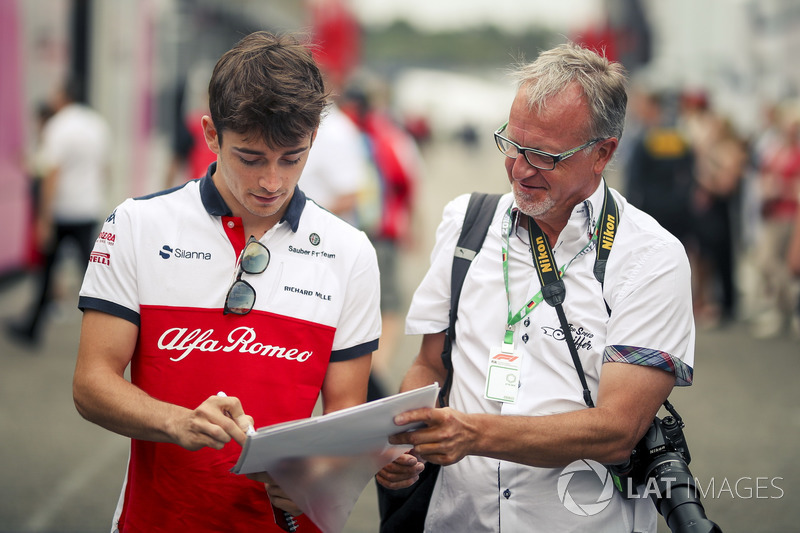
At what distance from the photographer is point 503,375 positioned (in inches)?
92.6

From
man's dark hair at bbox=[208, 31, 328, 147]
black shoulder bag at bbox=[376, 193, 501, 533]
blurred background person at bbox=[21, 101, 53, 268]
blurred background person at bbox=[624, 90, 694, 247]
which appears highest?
man's dark hair at bbox=[208, 31, 328, 147]

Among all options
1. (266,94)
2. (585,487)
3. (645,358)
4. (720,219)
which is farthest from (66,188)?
(645,358)

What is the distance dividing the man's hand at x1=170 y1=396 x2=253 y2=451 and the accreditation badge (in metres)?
0.68

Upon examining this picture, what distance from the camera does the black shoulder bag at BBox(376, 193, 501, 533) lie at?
2502 mm

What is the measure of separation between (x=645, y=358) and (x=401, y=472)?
0.66m

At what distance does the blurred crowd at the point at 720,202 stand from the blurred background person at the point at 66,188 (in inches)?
208

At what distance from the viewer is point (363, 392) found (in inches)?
92.5

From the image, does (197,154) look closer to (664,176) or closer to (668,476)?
(668,476)

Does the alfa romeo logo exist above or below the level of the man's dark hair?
below

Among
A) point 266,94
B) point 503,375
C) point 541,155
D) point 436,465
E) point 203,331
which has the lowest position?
point 436,465

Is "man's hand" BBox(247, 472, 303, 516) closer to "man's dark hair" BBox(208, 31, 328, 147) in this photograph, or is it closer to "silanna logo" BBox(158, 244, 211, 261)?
"silanna logo" BBox(158, 244, 211, 261)

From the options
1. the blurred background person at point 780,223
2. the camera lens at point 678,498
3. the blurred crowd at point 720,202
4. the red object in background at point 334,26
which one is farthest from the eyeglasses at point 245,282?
the red object in background at point 334,26

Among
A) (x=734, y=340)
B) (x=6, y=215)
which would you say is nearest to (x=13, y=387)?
(x=6, y=215)

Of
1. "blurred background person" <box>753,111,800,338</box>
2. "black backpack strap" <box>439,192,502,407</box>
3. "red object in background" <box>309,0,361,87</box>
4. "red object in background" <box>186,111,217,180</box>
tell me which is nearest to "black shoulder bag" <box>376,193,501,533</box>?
"black backpack strap" <box>439,192,502,407</box>
